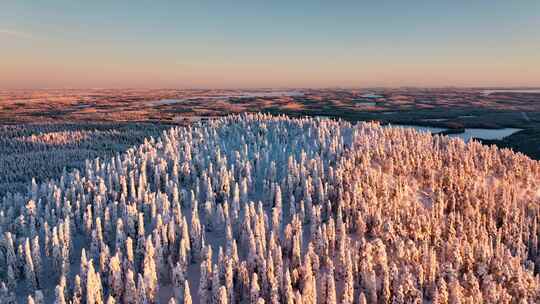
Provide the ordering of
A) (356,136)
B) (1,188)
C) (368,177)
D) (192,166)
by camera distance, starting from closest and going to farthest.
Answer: (368,177) < (192,166) < (356,136) < (1,188)

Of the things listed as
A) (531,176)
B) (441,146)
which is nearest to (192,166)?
(441,146)

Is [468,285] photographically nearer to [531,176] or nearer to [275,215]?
[275,215]

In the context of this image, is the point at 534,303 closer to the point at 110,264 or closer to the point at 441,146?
the point at 110,264

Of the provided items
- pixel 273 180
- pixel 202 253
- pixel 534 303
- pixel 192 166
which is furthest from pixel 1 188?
pixel 534 303

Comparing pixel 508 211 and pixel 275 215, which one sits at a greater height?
pixel 275 215

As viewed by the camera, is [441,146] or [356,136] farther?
[441,146]

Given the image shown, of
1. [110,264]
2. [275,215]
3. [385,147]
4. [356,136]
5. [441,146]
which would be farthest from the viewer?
[441,146]

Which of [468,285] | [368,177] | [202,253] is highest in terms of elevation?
[368,177]
